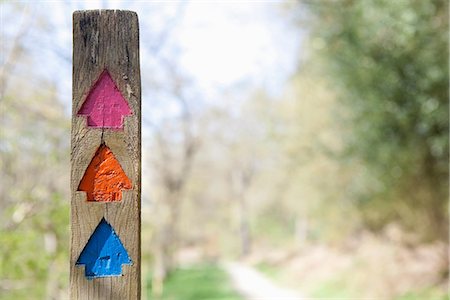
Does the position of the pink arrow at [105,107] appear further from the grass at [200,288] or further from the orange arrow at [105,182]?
the grass at [200,288]

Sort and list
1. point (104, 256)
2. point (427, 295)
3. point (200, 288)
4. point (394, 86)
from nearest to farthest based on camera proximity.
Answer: point (104, 256) < point (394, 86) < point (427, 295) < point (200, 288)

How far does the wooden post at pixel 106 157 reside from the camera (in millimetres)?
1837

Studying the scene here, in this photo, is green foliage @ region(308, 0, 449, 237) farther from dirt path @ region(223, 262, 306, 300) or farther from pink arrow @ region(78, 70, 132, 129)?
pink arrow @ region(78, 70, 132, 129)

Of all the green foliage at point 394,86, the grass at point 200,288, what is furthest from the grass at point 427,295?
the grass at point 200,288

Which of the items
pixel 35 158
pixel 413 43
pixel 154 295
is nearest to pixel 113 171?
pixel 35 158

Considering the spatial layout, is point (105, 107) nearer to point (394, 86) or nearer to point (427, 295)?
point (394, 86)

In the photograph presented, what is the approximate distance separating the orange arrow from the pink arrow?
0.09m

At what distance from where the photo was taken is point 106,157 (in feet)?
6.17

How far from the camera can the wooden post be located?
6.03 feet

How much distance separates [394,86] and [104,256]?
8.78 metres

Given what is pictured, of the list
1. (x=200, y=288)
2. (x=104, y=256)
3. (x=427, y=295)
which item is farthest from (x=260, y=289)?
(x=104, y=256)

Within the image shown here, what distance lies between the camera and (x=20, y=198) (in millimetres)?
6598

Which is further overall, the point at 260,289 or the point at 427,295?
Answer: the point at 260,289

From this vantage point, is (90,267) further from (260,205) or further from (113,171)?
(260,205)
